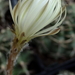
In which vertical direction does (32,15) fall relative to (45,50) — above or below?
above

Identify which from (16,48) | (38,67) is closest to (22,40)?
(16,48)

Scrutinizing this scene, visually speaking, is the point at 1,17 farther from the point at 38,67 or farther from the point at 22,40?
the point at 22,40

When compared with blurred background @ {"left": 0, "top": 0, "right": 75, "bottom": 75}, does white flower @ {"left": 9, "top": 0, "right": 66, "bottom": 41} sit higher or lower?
higher

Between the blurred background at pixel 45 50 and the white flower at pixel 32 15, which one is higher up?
the white flower at pixel 32 15

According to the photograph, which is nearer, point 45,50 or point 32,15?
point 32,15
